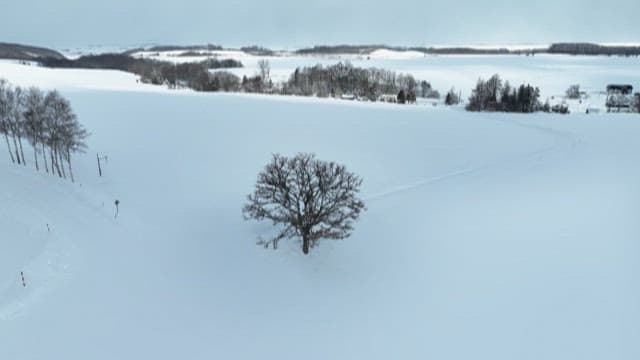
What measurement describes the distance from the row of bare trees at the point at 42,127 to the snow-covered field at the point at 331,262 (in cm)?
169

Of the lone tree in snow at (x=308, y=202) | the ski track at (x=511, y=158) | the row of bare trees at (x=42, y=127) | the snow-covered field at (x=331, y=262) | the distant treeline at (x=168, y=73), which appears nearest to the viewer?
the snow-covered field at (x=331, y=262)

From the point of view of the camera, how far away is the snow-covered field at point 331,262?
25.5m

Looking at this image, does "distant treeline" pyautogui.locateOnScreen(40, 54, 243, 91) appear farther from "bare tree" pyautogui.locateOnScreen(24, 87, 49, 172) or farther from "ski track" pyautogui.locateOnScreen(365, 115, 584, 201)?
"bare tree" pyautogui.locateOnScreen(24, 87, 49, 172)

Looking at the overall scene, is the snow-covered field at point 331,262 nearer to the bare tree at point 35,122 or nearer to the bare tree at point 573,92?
the bare tree at point 35,122

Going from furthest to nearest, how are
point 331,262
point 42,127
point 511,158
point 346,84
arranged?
point 346,84 → point 511,158 → point 42,127 → point 331,262

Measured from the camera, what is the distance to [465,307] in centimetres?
2864

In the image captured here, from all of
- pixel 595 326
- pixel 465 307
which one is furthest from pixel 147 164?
pixel 595 326

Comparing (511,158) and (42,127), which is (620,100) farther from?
(42,127)

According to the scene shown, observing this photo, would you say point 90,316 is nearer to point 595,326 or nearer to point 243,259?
point 243,259

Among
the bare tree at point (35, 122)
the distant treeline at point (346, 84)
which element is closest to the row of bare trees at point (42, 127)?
the bare tree at point (35, 122)

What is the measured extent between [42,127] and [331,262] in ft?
108

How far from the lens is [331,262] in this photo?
33438 millimetres

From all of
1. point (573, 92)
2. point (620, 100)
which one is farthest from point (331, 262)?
point (573, 92)

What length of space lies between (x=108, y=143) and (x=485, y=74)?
160389mm
